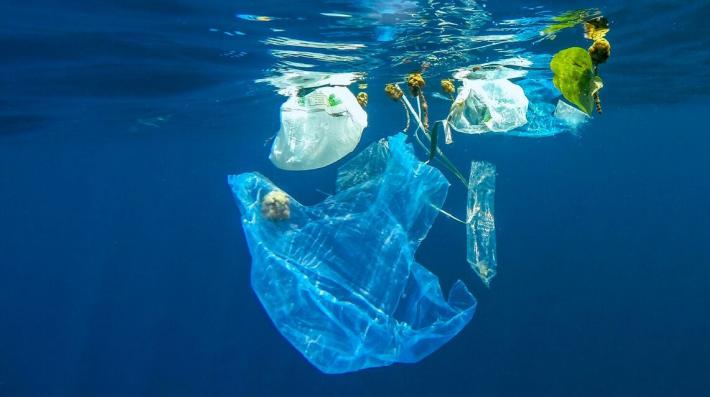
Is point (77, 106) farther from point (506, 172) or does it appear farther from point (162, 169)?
point (506, 172)

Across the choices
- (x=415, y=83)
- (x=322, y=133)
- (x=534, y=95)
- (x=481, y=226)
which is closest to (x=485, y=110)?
(x=415, y=83)

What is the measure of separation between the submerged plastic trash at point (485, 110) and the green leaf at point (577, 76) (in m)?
2.32

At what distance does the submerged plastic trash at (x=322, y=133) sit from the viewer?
5535mm

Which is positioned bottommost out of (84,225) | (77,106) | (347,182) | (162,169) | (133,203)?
(84,225)

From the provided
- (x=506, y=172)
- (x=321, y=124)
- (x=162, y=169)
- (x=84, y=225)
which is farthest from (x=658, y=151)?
(x=84, y=225)

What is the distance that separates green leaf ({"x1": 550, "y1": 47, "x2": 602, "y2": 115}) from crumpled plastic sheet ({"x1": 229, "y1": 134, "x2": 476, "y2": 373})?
1.83 metres

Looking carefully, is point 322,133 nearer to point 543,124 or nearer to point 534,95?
point 543,124

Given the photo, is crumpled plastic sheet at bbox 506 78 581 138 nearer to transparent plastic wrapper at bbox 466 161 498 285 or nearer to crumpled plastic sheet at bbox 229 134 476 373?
transparent plastic wrapper at bbox 466 161 498 285

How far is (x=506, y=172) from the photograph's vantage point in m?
79.3

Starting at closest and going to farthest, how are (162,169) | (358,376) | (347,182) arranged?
(347,182) < (358,376) < (162,169)

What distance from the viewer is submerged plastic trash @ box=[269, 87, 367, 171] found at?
554cm

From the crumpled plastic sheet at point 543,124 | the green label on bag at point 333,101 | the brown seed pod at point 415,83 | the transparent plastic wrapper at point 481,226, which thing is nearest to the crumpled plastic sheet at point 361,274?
the transparent plastic wrapper at point 481,226

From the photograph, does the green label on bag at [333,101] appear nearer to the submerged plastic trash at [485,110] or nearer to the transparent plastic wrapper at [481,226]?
the submerged plastic trash at [485,110]

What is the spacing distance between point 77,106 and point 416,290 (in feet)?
43.1
